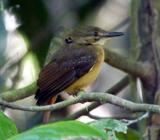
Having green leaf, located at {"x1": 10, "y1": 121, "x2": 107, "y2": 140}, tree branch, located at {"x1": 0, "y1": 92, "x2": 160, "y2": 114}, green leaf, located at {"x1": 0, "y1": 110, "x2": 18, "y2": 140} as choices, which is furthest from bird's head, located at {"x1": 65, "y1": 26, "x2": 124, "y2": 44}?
green leaf, located at {"x1": 10, "y1": 121, "x2": 107, "y2": 140}

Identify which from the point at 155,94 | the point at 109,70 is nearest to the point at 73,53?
the point at 155,94

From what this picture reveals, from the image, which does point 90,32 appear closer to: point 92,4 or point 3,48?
point 92,4

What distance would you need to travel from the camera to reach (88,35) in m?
3.70

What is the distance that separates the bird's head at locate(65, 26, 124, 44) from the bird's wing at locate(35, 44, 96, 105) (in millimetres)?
241

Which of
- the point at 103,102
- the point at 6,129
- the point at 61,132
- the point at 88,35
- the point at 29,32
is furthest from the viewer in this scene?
the point at 88,35

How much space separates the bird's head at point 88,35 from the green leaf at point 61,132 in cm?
268

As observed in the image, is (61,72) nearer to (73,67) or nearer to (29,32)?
(73,67)

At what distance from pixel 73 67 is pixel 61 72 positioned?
119 millimetres

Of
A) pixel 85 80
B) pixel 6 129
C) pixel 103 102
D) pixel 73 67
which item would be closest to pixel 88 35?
pixel 73 67

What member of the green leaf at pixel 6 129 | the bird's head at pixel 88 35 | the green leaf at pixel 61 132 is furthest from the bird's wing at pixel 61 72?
the green leaf at pixel 61 132

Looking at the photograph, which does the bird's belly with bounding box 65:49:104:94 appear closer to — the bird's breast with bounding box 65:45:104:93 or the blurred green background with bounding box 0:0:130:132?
the bird's breast with bounding box 65:45:104:93

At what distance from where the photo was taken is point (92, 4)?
13.0 feet

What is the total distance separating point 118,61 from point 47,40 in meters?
0.73

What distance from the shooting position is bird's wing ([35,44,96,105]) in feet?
10.2
